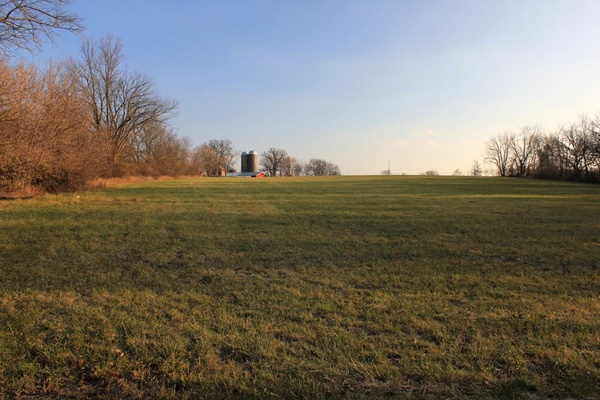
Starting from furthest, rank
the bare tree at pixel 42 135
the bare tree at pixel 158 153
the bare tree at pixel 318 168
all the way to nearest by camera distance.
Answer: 1. the bare tree at pixel 318 168
2. the bare tree at pixel 158 153
3. the bare tree at pixel 42 135

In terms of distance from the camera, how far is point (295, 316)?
4.52 metres

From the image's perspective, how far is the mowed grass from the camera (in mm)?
3113

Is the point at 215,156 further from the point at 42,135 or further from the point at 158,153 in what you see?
the point at 42,135

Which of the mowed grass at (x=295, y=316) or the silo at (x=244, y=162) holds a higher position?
the silo at (x=244, y=162)

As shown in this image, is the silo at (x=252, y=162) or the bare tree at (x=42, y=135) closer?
the bare tree at (x=42, y=135)

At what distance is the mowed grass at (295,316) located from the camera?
3113 mm

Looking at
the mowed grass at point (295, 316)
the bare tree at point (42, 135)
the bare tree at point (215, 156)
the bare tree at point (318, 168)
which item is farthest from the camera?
the bare tree at point (318, 168)

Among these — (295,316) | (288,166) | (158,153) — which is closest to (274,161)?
(288,166)

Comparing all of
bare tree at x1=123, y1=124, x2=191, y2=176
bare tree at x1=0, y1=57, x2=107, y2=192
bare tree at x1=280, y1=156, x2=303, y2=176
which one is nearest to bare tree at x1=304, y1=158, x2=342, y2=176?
bare tree at x1=280, y1=156, x2=303, y2=176

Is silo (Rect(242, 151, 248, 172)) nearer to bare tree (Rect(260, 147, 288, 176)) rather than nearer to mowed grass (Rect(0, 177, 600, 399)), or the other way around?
bare tree (Rect(260, 147, 288, 176))

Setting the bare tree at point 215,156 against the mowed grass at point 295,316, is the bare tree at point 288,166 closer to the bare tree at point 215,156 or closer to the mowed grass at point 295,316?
the bare tree at point 215,156

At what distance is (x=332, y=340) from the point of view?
3869mm

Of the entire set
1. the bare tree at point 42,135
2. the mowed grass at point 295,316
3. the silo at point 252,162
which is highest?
the silo at point 252,162

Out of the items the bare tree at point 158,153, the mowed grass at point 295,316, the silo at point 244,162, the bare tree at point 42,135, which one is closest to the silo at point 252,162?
the silo at point 244,162
